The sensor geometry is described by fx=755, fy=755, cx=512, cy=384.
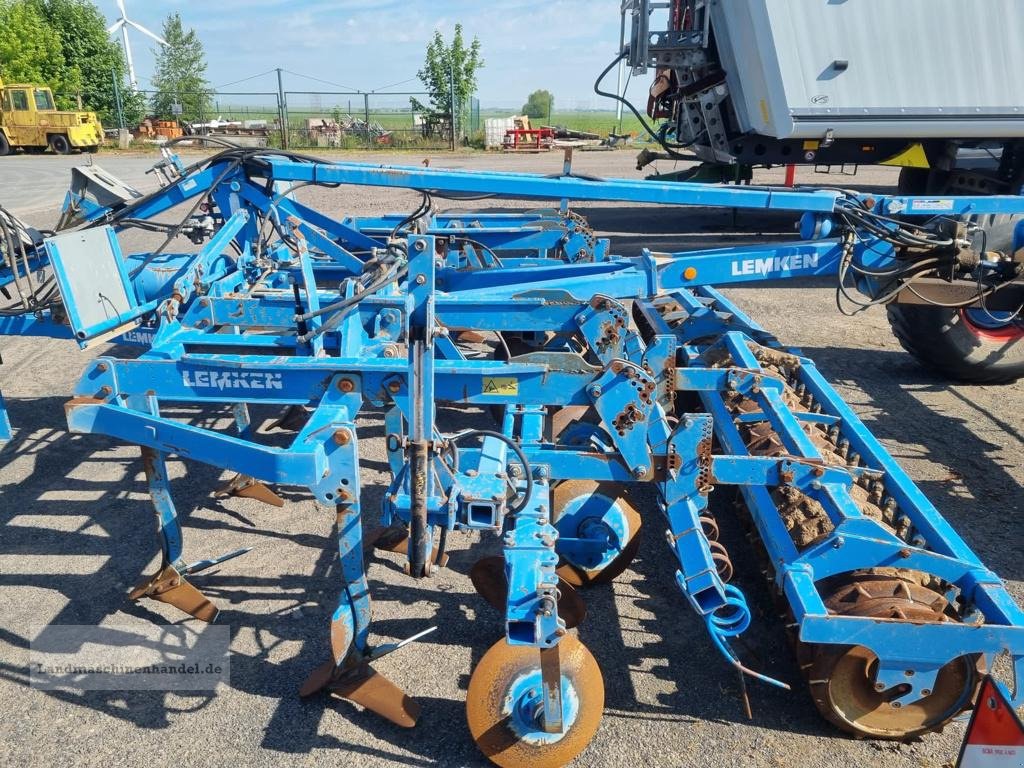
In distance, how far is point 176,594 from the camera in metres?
3.58

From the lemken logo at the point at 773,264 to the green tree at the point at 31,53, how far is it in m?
37.6

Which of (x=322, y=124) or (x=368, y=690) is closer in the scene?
(x=368, y=690)

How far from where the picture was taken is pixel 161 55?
53.1m

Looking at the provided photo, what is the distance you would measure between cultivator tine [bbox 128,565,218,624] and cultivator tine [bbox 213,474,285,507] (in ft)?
3.47

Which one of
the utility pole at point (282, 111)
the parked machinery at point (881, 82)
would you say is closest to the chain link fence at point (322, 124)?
the utility pole at point (282, 111)

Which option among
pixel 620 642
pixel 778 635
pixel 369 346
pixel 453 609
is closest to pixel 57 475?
pixel 369 346

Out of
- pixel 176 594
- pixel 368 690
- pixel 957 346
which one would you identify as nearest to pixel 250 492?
pixel 176 594

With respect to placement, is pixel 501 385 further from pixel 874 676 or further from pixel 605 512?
pixel 874 676

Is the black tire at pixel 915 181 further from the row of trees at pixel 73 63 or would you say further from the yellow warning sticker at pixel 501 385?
the row of trees at pixel 73 63

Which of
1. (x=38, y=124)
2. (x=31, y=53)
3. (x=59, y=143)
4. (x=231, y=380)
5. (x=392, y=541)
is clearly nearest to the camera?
(x=231, y=380)

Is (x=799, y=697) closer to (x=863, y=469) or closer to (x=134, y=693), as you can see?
(x=863, y=469)

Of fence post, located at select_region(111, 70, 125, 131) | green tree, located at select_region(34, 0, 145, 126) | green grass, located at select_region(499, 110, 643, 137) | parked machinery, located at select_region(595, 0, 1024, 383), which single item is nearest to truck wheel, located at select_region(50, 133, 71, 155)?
fence post, located at select_region(111, 70, 125, 131)

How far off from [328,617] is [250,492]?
137 cm

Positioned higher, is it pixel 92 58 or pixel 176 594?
pixel 92 58
